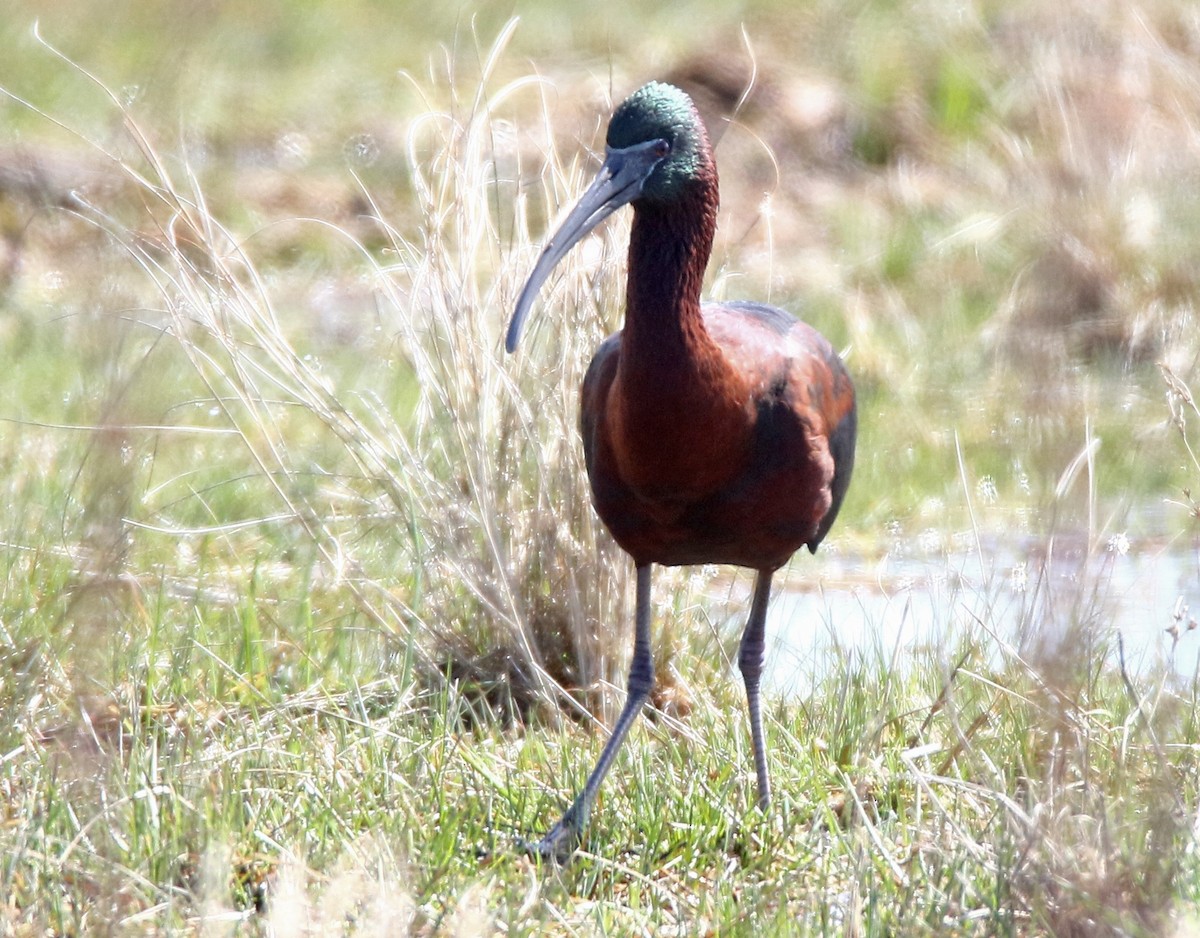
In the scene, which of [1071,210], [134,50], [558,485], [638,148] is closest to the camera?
[1071,210]

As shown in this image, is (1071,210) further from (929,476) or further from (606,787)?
(929,476)

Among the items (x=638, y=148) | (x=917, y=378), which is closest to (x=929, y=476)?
(x=917, y=378)

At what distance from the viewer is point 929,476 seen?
6.47m

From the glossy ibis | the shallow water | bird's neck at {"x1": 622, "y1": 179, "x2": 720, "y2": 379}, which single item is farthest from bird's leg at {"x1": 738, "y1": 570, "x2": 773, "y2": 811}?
bird's neck at {"x1": 622, "y1": 179, "x2": 720, "y2": 379}

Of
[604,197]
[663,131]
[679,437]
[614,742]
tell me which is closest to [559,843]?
[614,742]

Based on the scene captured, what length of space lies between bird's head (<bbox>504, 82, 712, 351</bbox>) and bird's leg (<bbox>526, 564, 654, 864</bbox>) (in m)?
0.81

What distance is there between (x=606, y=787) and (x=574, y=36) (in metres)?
10.1

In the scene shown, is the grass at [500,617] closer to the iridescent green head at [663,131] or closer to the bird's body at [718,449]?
the bird's body at [718,449]

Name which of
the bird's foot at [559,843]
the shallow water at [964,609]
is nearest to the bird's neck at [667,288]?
the shallow water at [964,609]

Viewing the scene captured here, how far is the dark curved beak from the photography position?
328cm

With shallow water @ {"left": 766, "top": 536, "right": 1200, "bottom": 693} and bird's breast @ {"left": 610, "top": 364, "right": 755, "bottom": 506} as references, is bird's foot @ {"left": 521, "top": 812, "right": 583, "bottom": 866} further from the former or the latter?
shallow water @ {"left": 766, "top": 536, "right": 1200, "bottom": 693}

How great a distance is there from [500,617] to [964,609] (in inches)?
42.4

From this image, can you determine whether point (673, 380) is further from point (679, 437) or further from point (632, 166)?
point (632, 166)

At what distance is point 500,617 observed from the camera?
13.0ft
